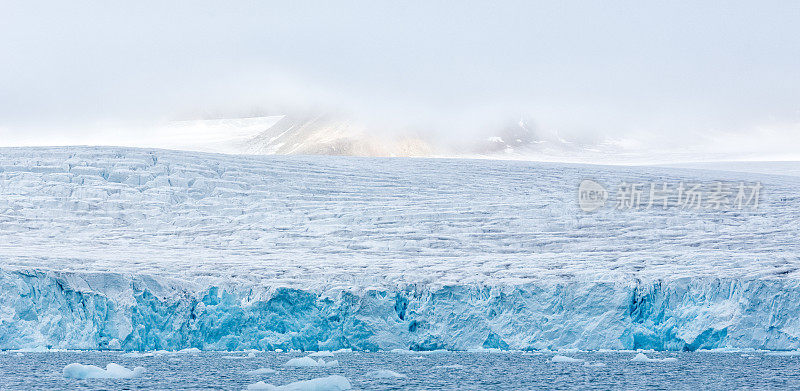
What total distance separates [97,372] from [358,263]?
20.7 feet

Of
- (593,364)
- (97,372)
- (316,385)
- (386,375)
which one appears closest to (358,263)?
(593,364)

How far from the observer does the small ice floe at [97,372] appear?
457 inches

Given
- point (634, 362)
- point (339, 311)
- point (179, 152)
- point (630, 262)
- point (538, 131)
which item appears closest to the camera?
point (634, 362)

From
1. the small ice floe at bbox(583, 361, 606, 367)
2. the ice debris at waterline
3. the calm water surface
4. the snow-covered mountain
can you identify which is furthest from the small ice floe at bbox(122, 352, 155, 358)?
the snow-covered mountain

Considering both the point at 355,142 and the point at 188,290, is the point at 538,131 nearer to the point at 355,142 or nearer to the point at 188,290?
the point at 355,142

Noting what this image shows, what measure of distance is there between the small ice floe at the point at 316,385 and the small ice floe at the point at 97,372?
172 centimetres

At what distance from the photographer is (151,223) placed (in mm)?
20984

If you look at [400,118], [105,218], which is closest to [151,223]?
[105,218]

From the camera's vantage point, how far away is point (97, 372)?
1170cm

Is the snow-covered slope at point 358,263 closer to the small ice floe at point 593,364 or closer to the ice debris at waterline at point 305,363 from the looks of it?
the small ice floe at point 593,364

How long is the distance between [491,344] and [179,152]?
11.5 metres

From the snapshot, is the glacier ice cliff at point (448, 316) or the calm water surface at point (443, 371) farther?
the glacier ice cliff at point (448, 316)

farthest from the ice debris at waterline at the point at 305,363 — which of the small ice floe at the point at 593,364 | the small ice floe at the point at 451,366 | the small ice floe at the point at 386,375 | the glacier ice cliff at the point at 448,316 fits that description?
the small ice floe at the point at 593,364

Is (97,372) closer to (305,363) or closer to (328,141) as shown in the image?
(305,363)
